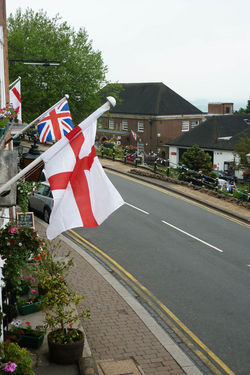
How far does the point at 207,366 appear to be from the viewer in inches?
370

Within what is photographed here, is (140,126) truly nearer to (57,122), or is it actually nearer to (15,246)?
(57,122)

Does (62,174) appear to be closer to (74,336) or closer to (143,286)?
(74,336)

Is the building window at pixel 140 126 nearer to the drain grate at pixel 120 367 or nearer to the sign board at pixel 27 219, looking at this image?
the sign board at pixel 27 219

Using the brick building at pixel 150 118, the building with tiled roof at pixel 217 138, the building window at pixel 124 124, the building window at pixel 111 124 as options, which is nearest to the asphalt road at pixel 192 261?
the building with tiled roof at pixel 217 138

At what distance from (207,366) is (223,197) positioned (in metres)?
17.6

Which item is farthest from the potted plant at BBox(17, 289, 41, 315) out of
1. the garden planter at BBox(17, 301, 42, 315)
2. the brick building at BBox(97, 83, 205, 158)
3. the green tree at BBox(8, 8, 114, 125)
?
the brick building at BBox(97, 83, 205, 158)

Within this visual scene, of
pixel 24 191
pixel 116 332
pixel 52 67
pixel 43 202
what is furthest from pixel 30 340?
pixel 52 67

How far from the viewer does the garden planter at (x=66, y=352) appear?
29.2ft

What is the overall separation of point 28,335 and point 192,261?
7.71 m

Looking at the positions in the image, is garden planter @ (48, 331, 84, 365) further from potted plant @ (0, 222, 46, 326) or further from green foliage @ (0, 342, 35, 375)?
green foliage @ (0, 342, 35, 375)

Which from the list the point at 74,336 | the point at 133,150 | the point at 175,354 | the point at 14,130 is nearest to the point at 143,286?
the point at 175,354

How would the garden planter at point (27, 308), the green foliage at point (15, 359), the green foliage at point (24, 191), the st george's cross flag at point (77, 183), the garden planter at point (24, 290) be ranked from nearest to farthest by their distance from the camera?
the st george's cross flag at point (77, 183), the green foliage at point (15, 359), the garden planter at point (27, 308), the green foliage at point (24, 191), the garden planter at point (24, 290)

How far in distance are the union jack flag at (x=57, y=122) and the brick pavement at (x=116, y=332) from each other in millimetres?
4443

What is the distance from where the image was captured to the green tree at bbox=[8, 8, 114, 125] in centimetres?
4416
